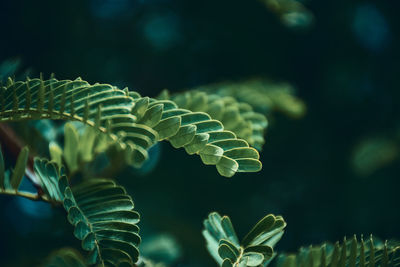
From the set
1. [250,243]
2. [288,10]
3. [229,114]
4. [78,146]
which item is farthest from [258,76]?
[250,243]

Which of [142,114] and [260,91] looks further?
[260,91]

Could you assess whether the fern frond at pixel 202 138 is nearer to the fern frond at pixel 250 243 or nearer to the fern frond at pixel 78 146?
the fern frond at pixel 250 243

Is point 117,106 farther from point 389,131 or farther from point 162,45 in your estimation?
point 389,131

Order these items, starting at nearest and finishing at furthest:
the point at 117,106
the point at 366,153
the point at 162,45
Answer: the point at 117,106, the point at 366,153, the point at 162,45

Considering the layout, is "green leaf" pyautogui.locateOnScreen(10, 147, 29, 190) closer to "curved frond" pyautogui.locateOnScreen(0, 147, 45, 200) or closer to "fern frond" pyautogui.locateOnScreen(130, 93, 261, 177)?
"curved frond" pyautogui.locateOnScreen(0, 147, 45, 200)

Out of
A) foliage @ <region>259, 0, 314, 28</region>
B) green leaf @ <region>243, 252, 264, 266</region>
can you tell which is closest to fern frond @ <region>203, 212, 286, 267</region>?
green leaf @ <region>243, 252, 264, 266</region>

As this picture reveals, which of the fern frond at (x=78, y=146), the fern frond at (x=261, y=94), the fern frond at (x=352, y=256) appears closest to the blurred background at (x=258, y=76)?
the fern frond at (x=261, y=94)

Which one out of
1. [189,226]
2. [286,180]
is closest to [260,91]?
[189,226]
